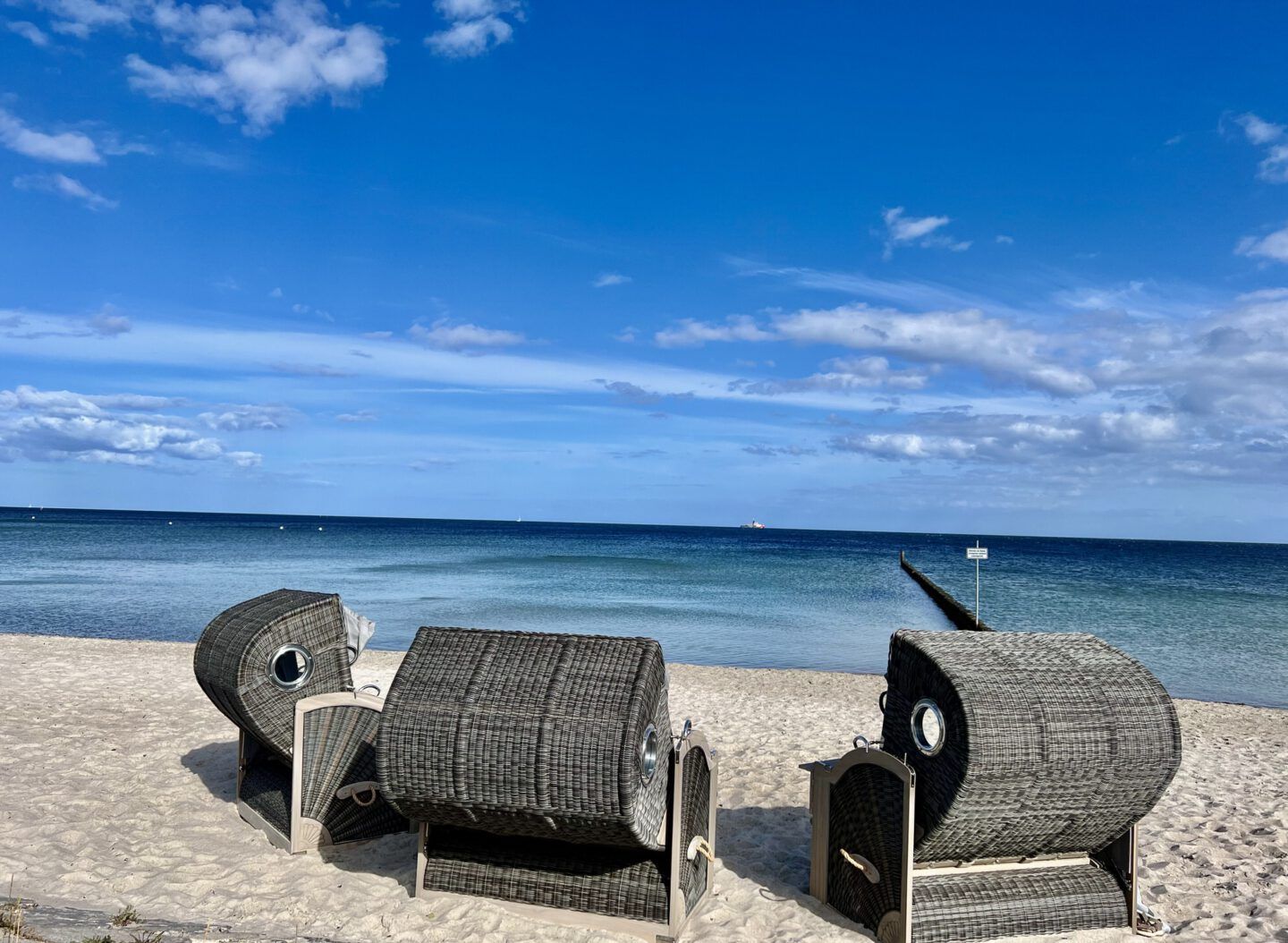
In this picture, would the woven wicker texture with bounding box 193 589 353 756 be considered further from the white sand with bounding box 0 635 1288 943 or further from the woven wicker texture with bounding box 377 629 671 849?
the woven wicker texture with bounding box 377 629 671 849

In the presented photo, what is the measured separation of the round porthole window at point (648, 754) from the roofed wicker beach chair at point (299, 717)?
83.7 inches

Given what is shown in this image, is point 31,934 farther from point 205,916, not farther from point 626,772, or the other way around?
point 626,772

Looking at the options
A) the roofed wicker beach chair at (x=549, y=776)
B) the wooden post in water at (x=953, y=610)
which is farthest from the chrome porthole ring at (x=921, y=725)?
the wooden post in water at (x=953, y=610)

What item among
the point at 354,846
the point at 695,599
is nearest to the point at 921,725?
the point at 354,846

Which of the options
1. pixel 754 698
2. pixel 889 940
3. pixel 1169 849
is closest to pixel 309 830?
pixel 889 940

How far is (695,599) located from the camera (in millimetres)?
34000

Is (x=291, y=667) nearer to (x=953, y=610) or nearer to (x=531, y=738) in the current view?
(x=531, y=738)

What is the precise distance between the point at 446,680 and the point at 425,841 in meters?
0.97

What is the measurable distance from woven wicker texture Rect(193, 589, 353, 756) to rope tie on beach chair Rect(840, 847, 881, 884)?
3.39m

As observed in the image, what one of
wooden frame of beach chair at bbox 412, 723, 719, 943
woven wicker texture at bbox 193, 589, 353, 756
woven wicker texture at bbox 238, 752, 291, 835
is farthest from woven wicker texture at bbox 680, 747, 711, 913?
woven wicker texture at bbox 193, 589, 353, 756

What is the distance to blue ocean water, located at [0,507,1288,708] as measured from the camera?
20.7 m

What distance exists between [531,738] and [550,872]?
90cm

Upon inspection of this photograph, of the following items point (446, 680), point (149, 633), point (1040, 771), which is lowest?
point (149, 633)

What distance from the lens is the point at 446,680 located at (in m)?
4.45
